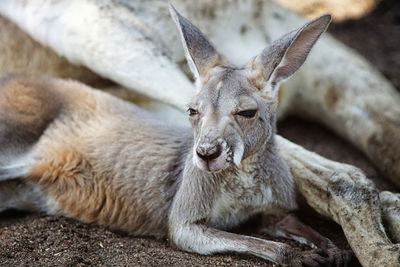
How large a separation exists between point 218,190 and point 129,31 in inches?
55.3

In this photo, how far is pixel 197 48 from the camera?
288 centimetres

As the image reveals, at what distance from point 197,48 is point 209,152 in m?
0.68

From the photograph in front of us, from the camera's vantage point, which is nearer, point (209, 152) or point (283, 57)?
point (209, 152)

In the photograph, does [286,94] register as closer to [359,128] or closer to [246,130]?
[359,128]

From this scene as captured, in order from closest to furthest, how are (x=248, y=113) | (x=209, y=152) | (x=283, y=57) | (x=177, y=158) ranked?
(x=209, y=152) < (x=248, y=113) < (x=283, y=57) < (x=177, y=158)

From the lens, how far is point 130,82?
367 centimetres

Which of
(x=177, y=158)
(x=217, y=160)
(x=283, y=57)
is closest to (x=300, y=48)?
(x=283, y=57)

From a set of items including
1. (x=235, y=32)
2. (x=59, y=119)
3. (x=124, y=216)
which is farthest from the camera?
(x=235, y=32)

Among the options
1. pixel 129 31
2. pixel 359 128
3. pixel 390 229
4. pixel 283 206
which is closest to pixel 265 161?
pixel 283 206

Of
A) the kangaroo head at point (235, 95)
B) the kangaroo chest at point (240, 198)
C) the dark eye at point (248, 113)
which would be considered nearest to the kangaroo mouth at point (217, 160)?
the kangaroo head at point (235, 95)

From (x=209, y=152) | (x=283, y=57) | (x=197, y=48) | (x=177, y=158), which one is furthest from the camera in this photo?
(x=177, y=158)

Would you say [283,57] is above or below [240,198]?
above

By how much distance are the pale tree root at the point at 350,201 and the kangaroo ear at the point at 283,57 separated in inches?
20.7

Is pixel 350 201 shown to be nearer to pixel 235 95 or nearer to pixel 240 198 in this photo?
pixel 240 198
